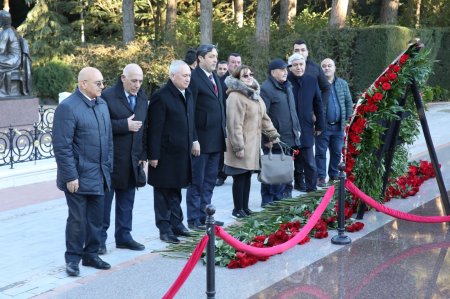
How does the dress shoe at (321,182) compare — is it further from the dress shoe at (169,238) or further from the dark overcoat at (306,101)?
the dress shoe at (169,238)

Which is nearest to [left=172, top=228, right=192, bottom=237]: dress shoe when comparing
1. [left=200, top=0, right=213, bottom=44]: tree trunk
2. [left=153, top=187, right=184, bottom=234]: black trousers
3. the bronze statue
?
[left=153, top=187, right=184, bottom=234]: black trousers

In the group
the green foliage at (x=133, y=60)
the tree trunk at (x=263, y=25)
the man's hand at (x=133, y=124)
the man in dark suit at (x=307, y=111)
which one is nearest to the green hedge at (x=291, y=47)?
the green foliage at (x=133, y=60)

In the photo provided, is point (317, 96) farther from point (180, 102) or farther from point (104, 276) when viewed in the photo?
point (104, 276)

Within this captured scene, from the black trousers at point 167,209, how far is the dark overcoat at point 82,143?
1.06m

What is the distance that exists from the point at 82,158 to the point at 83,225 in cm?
59

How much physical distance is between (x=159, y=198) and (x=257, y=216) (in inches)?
48.4

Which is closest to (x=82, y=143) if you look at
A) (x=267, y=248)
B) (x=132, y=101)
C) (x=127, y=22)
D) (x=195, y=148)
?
(x=132, y=101)

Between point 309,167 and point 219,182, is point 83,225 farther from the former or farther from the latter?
point 219,182

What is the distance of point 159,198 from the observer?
7.10 meters

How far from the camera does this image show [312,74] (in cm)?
930

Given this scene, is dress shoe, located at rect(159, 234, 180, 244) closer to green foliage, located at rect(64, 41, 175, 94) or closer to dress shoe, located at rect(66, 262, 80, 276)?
dress shoe, located at rect(66, 262, 80, 276)

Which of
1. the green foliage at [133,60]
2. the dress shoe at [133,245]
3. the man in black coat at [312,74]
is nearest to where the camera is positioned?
the dress shoe at [133,245]

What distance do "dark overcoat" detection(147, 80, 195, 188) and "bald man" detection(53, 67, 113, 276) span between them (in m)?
0.84

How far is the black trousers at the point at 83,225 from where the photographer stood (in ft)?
19.4
